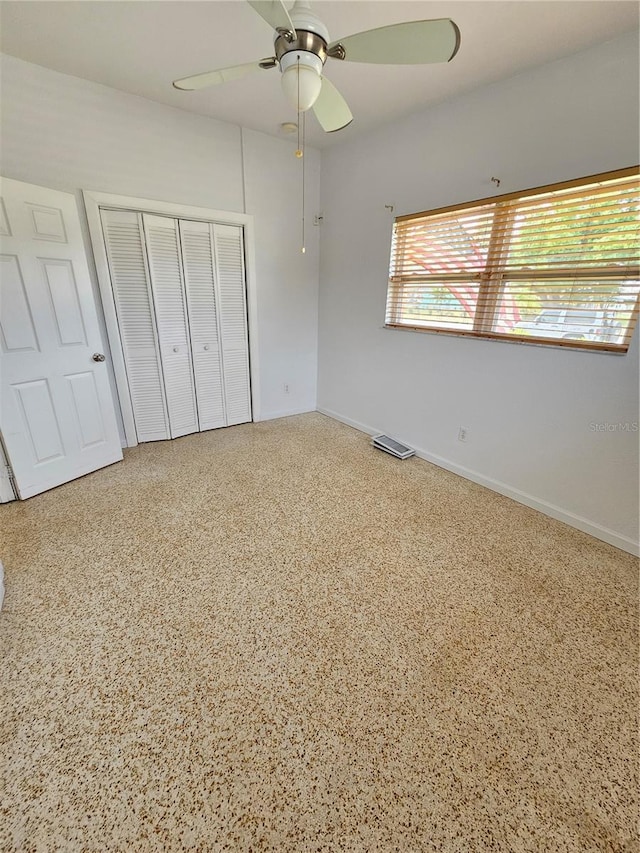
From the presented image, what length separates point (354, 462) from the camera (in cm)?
305

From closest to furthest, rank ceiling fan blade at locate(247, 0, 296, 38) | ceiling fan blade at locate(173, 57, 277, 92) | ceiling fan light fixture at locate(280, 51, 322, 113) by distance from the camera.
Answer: ceiling fan blade at locate(247, 0, 296, 38), ceiling fan light fixture at locate(280, 51, 322, 113), ceiling fan blade at locate(173, 57, 277, 92)

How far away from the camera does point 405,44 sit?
1.22 metres

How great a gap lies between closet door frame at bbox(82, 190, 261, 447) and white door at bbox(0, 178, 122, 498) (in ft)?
0.78

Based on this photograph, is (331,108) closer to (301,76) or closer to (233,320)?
(301,76)

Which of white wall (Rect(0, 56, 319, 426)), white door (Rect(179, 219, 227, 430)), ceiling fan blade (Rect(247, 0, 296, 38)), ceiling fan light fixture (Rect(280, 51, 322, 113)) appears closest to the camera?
ceiling fan blade (Rect(247, 0, 296, 38))

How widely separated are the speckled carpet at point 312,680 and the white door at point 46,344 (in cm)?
37

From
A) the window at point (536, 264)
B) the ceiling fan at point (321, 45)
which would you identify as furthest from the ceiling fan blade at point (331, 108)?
the window at point (536, 264)

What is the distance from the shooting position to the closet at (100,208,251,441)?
9.37 ft

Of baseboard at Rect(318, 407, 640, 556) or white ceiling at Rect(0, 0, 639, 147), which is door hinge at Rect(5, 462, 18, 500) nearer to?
white ceiling at Rect(0, 0, 639, 147)

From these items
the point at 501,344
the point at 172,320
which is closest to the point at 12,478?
the point at 172,320

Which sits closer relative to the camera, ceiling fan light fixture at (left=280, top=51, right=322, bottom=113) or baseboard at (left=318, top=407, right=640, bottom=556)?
ceiling fan light fixture at (left=280, top=51, right=322, bottom=113)

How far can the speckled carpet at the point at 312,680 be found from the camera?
985mm

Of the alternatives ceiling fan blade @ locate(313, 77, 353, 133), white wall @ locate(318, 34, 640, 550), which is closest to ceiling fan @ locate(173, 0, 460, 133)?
ceiling fan blade @ locate(313, 77, 353, 133)

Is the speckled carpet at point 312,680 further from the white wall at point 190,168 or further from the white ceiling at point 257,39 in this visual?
the white ceiling at point 257,39
